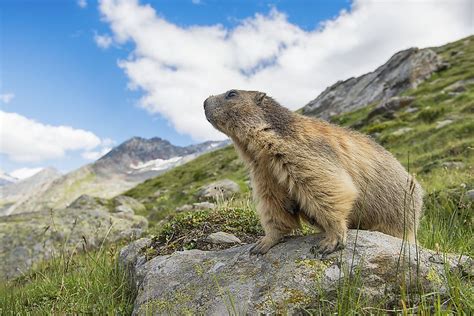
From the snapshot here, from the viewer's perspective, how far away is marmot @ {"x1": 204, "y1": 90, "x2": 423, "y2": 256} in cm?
514

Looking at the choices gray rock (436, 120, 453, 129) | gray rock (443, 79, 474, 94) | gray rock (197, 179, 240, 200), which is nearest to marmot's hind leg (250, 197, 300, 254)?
gray rock (197, 179, 240, 200)

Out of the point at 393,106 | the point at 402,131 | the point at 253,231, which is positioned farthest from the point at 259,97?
the point at 393,106

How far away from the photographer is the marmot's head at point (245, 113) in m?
5.96

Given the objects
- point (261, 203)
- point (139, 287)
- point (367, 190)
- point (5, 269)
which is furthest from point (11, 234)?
point (367, 190)

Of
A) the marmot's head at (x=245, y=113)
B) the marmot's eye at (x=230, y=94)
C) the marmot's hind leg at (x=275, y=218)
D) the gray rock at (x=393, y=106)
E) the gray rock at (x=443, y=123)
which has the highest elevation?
the gray rock at (x=393, y=106)

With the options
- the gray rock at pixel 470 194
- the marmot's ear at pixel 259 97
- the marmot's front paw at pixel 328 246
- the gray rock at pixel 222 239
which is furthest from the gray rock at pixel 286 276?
the gray rock at pixel 470 194

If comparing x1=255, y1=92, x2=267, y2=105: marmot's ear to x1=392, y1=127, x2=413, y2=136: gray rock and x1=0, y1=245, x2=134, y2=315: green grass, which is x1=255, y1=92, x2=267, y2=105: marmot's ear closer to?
x1=0, y1=245, x2=134, y2=315: green grass

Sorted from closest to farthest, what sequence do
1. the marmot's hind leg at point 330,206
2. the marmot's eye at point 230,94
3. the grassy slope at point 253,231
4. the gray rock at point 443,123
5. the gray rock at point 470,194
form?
the grassy slope at point 253,231 < the marmot's hind leg at point 330,206 < the marmot's eye at point 230,94 < the gray rock at point 470,194 < the gray rock at point 443,123

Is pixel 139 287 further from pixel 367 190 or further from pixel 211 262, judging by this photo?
pixel 367 190

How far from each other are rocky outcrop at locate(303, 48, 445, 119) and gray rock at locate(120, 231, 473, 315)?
52517 mm

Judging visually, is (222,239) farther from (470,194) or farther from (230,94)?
(470,194)

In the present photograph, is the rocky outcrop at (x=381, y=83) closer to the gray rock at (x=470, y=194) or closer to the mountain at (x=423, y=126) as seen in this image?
the mountain at (x=423, y=126)

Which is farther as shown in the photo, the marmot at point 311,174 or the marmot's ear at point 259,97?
the marmot's ear at point 259,97

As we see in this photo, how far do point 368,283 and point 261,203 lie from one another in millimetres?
1878
